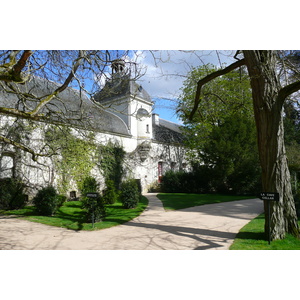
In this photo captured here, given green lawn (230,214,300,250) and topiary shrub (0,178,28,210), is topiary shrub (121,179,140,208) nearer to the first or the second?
topiary shrub (0,178,28,210)

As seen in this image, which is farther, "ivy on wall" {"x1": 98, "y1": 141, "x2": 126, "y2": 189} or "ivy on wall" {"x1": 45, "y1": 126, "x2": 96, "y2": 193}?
"ivy on wall" {"x1": 98, "y1": 141, "x2": 126, "y2": 189}

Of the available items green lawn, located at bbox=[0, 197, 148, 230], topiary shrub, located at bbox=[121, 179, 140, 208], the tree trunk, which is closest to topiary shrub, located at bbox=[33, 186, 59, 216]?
green lawn, located at bbox=[0, 197, 148, 230]

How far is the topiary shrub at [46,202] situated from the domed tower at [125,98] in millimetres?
3773

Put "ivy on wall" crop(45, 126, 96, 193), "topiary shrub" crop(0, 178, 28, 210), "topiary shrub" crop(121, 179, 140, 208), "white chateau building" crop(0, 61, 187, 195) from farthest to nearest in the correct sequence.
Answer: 1. "ivy on wall" crop(45, 126, 96, 193)
2. "topiary shrub" crop(121, 179, 140, 208)
3. "topiary shrub" crop(0, 178, 28, 210)
4. "white chateau building" crop(0, 61, 187, 195)

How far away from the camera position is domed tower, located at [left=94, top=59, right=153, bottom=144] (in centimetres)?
635

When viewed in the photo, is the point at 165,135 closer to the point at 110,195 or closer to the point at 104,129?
the point at 104,129

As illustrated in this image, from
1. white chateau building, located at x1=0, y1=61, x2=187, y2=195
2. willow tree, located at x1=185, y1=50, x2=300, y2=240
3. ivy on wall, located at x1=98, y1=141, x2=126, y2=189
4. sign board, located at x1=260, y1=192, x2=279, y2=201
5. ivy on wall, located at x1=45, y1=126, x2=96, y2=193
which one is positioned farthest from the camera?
ivy on wall, located at x1=98, y1=141, x2=126, y2=189

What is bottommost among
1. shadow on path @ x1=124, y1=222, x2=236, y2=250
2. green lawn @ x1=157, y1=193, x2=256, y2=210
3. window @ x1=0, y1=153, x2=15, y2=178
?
shadow on path @ x1=124, y1=222, x2=236, y2=250

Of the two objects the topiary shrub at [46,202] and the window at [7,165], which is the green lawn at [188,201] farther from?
the window at [7,165]

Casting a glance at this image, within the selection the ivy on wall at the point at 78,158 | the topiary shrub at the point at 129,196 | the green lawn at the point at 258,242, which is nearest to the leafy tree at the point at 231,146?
the ivy on wall at the point at 78,158

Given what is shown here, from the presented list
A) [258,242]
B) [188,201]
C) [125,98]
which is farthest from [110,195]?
[258,242]

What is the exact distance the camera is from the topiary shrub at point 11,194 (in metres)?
9.30

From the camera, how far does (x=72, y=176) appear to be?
12430mm
